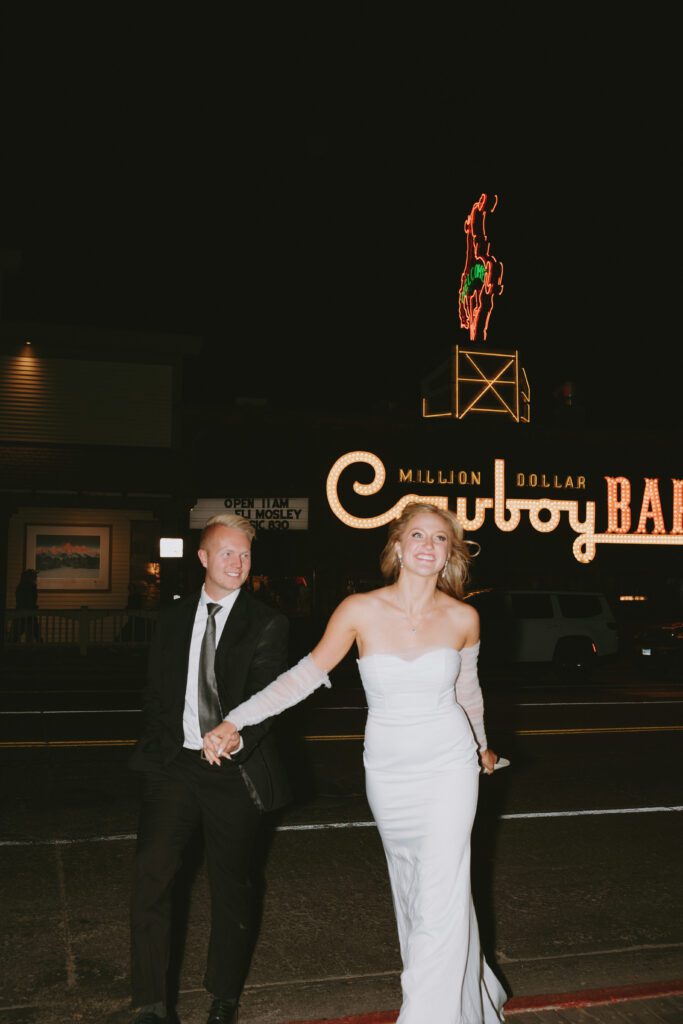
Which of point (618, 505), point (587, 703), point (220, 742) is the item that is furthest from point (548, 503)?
point (220, 742)

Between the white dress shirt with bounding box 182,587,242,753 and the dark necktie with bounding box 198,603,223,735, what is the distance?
33mm

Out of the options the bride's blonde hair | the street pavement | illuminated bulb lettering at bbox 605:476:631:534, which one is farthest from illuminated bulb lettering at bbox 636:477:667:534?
the bride's blonde hair

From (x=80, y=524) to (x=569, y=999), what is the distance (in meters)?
21.6

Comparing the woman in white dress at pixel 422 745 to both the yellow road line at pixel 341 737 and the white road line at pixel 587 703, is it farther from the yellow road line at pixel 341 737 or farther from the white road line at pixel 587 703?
the white road line at pixel 587 703

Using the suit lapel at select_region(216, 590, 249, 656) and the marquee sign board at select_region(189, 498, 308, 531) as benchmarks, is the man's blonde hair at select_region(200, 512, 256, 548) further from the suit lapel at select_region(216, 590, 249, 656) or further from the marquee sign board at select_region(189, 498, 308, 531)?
the marquee sign board at select_region(189, 498, 308, 531)

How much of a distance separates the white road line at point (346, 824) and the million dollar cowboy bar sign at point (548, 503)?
17125mm

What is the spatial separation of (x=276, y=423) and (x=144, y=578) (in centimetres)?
563

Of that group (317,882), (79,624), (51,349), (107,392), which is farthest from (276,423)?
(317,882)

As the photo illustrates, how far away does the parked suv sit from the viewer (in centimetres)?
1738

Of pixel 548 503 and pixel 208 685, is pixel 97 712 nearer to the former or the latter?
pixel 208 685

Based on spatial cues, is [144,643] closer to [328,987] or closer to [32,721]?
[32,721]

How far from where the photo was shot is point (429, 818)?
3.37 meters

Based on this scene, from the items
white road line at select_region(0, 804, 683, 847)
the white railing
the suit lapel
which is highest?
the suit lapel

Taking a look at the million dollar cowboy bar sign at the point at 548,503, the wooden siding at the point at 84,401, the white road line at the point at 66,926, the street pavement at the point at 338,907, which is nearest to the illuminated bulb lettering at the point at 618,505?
the million dollar cowboy bar sign at the point at 548,503
